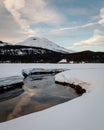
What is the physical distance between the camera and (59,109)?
5.93m

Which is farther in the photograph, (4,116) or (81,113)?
(4,116)

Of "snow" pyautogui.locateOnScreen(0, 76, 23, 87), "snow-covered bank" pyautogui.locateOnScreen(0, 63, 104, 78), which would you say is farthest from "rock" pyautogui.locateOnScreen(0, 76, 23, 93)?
"snow-covered bank" pyautogui.locateOnScreen(0, 63, 104, 78)

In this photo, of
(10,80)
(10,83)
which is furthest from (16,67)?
(10,83)

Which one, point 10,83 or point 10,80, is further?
point 10,80

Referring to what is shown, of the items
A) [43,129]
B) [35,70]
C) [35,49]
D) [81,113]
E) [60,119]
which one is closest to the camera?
[43,129]

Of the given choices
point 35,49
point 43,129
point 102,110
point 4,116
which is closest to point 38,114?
point 43,129

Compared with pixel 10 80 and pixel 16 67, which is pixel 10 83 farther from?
pixel 16 67

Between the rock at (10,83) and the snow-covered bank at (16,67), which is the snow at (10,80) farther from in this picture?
the snow-covered bank at (16,67)

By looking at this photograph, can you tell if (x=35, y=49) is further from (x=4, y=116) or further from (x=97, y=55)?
(x=4, y=116)

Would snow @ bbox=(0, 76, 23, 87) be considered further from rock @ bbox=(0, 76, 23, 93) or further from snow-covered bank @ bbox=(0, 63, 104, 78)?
snow-covered bank @ bbox=(0, 63, 104, 78)

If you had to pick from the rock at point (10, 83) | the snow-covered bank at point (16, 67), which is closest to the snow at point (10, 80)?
the rock at point (10, 83)

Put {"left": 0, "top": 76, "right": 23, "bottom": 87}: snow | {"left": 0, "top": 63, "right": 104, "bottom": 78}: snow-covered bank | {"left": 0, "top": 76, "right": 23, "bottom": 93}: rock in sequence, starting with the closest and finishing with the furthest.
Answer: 1. {"left": 0, "top": 76, "right": 23, "bottom": 93}: rock
2. {"left": 0, "top": 76, "right": 23, "bottom": 87}: snow
3. {"left": 0, "top": 63, "right": 104, "bottom": 78}: snow-covered bank

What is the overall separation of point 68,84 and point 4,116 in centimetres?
898

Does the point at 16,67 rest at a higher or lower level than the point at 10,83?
higher
